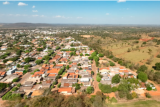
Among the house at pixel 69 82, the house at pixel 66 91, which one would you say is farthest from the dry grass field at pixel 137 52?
the house at pixel 66 91

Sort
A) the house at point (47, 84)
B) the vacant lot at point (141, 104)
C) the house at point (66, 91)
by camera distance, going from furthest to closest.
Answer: the house at point (47, 84)
the house at point (66, 91)
the vacant lot at point (141, 104)

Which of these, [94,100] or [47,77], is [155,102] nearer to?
[94,100]

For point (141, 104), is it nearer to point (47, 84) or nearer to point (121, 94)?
point (121, 94)

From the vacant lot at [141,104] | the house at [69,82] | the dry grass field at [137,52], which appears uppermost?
the dry grass field at [137,52]

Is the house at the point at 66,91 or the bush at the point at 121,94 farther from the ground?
the bush at the point at 121,94

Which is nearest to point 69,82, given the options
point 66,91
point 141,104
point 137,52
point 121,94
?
point 66,91

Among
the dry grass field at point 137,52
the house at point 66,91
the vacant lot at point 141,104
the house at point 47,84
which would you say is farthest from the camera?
the dry grass field at point 137,52

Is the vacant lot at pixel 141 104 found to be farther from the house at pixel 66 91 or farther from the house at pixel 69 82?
the house at pixel 69 82

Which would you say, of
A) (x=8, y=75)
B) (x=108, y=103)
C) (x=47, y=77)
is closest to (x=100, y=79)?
(x=108, y=103)

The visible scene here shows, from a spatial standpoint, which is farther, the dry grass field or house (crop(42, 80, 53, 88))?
the dry grass field

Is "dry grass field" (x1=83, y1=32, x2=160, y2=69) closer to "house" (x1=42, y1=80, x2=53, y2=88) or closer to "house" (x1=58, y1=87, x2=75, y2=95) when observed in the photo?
"house" (x1=58, y1=87, x2=75, y2=95)

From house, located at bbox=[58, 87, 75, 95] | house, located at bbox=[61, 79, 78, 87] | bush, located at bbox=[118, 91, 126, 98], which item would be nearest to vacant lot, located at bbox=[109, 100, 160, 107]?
bush, located at bbox=[118, 91, 126, 98]
